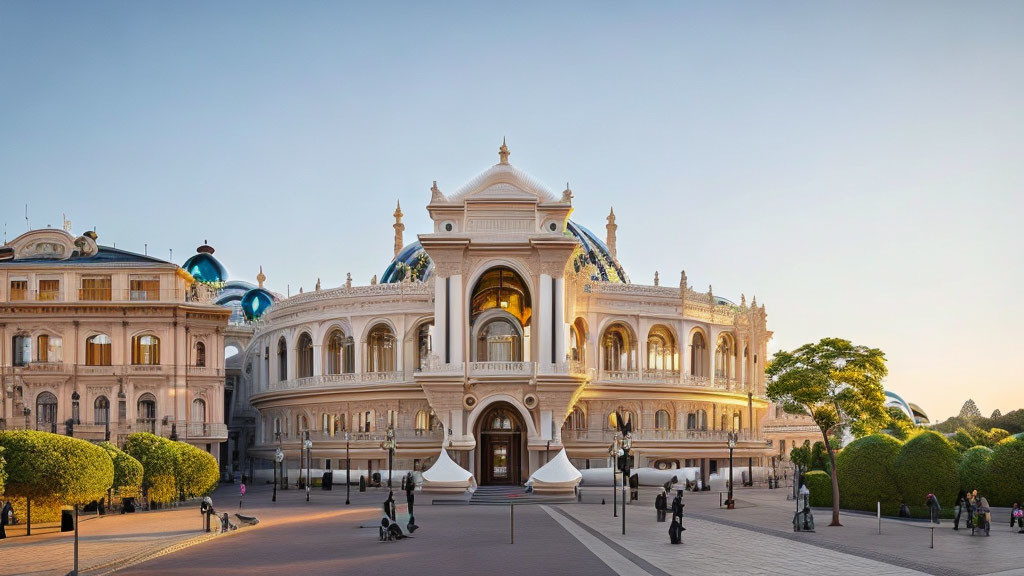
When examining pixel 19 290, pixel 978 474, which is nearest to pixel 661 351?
pixel 978 474

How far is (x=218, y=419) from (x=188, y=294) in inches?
348

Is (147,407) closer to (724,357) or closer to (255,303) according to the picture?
(255,303)

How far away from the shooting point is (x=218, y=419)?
74.6 meters

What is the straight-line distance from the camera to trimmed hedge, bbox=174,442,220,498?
58031 millimetres

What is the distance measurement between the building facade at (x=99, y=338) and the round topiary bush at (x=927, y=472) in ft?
144

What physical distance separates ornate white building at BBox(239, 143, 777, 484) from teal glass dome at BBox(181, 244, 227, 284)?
2460cm

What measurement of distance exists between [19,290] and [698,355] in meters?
47.6

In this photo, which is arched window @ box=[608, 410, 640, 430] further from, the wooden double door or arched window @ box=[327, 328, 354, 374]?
arched window @ box=[327, 328, 354, 374]

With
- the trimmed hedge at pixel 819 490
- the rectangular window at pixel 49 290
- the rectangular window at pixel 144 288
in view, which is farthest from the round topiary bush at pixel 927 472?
the rectangular window at pixel 49 290

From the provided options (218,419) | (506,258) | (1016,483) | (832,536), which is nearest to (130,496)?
(218,419)

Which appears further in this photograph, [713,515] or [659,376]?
[659,376]

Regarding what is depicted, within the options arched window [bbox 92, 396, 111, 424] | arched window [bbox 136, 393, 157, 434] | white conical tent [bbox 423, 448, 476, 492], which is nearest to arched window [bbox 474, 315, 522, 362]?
white conical tent [bbox 423, 448, 476, 492]

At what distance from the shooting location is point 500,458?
70.5 m

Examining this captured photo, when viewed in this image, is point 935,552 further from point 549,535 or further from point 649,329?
point 649,329
